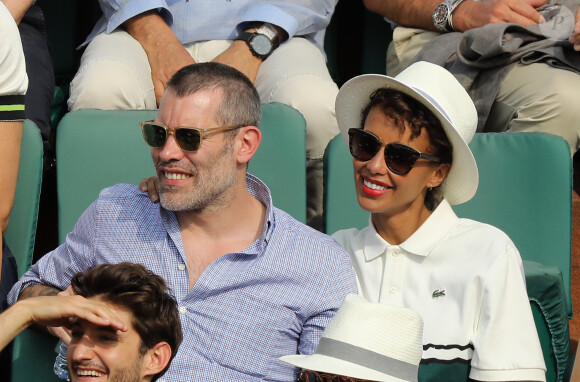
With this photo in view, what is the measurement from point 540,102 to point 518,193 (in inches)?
15.5

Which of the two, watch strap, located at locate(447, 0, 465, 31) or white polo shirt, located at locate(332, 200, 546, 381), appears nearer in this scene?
white polo shirt, located at locate(332, 200, 546, 381)

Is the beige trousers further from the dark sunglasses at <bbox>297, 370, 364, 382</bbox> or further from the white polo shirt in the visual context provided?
the dark sunglasses at <bbox>297, 370, 364, 382</bbox>

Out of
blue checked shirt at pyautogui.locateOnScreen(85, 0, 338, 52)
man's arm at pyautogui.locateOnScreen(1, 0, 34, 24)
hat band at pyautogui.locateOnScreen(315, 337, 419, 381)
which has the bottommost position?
hat band at pyautogui.locateOnScreen(315, 337, 419, 381)

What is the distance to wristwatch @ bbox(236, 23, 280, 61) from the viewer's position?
12.3 ft

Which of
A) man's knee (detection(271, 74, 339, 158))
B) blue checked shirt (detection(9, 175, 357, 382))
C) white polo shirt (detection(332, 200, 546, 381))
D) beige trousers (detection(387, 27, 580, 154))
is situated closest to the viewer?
white polo shirt (detection(332, 200, 546, 381))

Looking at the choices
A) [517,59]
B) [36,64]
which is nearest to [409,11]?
[517,59]

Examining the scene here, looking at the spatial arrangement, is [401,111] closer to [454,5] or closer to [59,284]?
[59,284]

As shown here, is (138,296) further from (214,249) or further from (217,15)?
(217,15)

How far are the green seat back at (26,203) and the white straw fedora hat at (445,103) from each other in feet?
3.23

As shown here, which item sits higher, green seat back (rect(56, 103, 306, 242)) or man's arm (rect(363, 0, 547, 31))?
man's arm (rect(363, 0, 547, 31))

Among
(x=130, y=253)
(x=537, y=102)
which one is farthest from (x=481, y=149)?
(x=130, y=253)

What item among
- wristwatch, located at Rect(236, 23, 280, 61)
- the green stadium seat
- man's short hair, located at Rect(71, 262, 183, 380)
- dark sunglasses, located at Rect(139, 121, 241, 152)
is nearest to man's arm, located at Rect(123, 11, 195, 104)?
wristwatch, located at Rect(236, 23, 280, 61)

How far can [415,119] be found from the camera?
2.55 meters

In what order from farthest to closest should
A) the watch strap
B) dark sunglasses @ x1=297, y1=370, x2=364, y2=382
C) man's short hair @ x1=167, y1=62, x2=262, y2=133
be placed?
the watch strap, man's short hair @ x1=167, y1=62, x2=262, y2=133, dark sunglasses @ x1=297, y1=370, x2=364, y2=382
